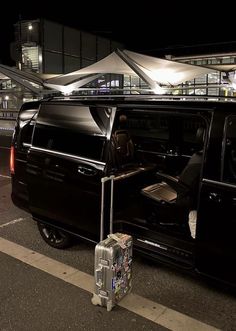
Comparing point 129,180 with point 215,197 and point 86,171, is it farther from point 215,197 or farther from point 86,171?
point 215,197

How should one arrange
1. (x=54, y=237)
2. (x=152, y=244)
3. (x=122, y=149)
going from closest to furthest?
1. (x=152, y=244)
2. (x=122, y=149)
3. (x=54, y=237)

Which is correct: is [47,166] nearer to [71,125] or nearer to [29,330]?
[71,125]

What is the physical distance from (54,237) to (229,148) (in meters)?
2.56

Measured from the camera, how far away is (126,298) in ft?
11.8

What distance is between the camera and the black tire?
4.71 metres

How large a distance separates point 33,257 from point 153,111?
2218 millimetres

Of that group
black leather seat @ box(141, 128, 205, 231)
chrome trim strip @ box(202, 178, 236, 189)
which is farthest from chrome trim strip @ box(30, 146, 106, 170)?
chrome trim strip @ box(202, 178, 236, 189)

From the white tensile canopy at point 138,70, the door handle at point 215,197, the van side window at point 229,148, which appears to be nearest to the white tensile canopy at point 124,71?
the white tensile canopy at point 138,70

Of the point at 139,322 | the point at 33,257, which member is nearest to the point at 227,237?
the point at 139,322

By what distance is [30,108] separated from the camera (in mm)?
5250

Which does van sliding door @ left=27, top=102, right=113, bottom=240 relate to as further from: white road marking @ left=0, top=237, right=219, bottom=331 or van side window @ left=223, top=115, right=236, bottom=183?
van side window @ left=223, top=115, right=236, bottom=183

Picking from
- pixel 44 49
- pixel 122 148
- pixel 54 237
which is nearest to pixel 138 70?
pixel 122 148

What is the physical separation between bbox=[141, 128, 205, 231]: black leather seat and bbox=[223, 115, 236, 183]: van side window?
0.58 m

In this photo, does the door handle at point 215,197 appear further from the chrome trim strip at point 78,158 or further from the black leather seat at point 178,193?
the chrome trim strip at point 78,158
